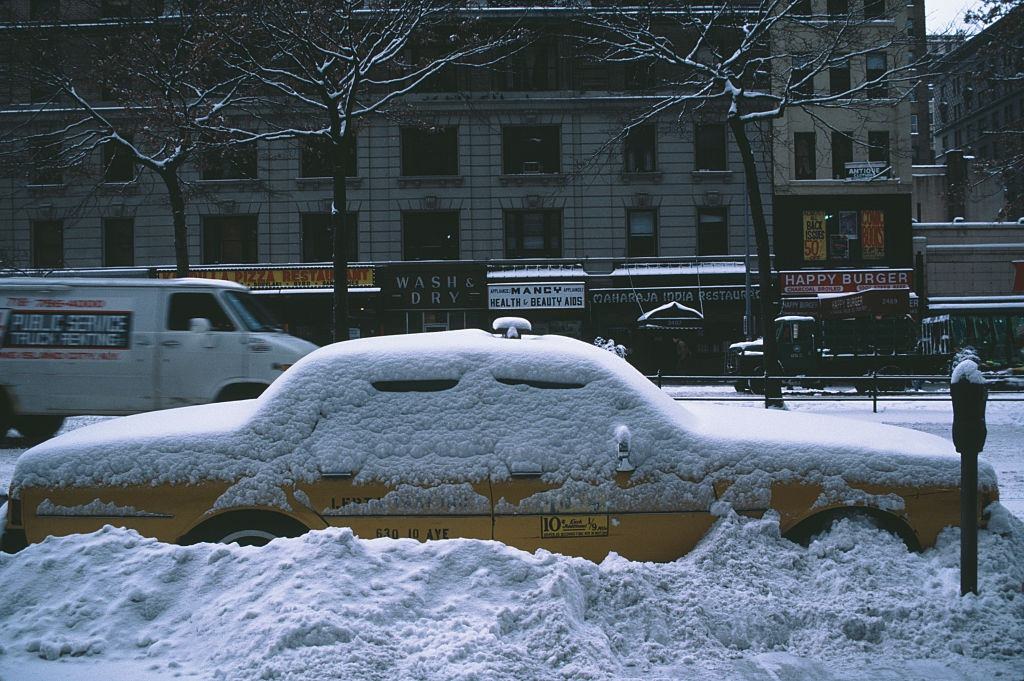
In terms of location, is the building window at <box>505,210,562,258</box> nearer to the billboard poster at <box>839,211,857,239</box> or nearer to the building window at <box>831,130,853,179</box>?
the billboard poster at <box>839,211,857,239</box>

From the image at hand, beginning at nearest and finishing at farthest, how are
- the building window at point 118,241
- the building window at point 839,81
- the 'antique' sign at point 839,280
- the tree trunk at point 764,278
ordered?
1. the tree trunk at point 764,278
2. the 'antique' sign at point 839,280
3. the building window at point 118,241
4. the building window at point 839,81

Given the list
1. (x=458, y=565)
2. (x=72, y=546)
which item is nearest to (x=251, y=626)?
(x=458, y=565)

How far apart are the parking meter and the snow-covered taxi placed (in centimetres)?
31

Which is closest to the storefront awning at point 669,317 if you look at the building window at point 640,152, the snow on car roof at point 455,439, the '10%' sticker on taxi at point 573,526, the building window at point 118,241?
the building window at point 640,152

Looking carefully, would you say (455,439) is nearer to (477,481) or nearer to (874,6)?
(477,481)

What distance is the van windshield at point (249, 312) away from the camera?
38.7ft

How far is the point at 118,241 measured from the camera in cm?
3141

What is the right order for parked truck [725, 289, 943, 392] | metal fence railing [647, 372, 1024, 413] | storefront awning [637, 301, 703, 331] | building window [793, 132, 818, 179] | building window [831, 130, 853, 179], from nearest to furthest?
metal fence railing [647, 372, 1024, 413] < parked truck [725, 289, 943, 392] < storefront awning [637, 301, 703, 331] < building window [831, 130, 853, 179] < building window [793, 132, 818, 179]

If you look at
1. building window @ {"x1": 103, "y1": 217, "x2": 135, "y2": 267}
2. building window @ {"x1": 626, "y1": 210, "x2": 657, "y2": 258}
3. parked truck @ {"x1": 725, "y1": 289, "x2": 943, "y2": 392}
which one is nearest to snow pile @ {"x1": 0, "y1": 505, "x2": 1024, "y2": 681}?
parked truck @ {"x1": 725, "y1": 289, "x2": 943, "y2": 392}

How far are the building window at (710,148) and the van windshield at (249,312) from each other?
2312 centimetres

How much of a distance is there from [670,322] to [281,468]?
79.2 feet

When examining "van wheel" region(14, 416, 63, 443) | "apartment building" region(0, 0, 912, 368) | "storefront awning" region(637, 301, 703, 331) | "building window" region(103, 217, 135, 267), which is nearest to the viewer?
"van wheel" region(14, 416, 63, 443)

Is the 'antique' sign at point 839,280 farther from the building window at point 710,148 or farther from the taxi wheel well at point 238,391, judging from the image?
the taxi wheel well at point 238,391

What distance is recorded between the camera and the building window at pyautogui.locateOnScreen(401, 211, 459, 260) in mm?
30734
